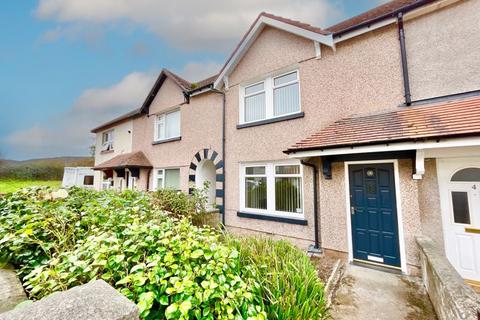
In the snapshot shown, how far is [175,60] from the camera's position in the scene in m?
17.9

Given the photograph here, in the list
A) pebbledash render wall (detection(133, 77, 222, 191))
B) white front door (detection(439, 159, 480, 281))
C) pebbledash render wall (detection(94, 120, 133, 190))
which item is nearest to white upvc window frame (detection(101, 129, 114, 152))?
pebbledash render wall (detection(94, 120, 133, 190))

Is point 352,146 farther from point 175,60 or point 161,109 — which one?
point 175,60

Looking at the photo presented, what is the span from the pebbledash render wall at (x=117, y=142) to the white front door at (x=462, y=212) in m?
17.2

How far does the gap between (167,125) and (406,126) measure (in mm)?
12415

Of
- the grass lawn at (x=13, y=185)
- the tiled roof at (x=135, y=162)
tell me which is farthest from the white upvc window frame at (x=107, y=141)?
the grass lawn at (x=13, y=185)

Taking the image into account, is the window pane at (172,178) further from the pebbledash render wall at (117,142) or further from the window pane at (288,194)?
the window pane at (288,194)

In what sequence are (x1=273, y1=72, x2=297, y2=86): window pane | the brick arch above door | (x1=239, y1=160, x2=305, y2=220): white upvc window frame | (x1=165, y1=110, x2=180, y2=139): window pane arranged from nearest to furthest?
(x1=239, y1=160, x2=305, y2=220): white upvc window frame
(x1=273, y1=72, x2=297, y2=86): window pane
the brick arch above door
(x1=165, y1=110, x2=180, y2=139): window pane

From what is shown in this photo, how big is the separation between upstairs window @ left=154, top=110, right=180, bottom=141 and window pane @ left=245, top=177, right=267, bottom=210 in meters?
6.04

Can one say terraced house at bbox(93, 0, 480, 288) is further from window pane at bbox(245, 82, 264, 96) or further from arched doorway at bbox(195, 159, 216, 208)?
arched doorway at bbox(195, 159, 216, 208)

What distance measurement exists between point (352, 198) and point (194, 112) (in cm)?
887

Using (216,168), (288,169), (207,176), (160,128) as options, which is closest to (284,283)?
(288,169)

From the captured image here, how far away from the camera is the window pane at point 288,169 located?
796 centimetres

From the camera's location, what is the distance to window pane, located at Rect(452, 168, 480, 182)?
5.15 meters

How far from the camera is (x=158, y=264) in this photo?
247 cm
